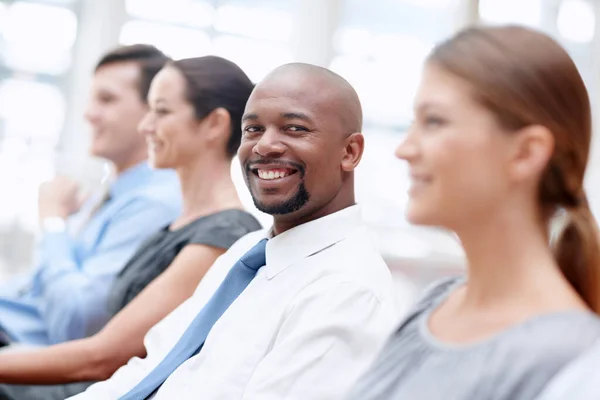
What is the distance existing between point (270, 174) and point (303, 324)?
1.09ft

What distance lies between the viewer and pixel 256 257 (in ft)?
5.28

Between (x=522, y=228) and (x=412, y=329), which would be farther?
(x=412, y=329)

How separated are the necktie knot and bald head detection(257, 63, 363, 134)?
26 centimetres

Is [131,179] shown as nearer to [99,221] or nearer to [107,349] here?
[99,221]

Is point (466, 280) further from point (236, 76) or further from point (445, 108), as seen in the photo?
point (236, 76)

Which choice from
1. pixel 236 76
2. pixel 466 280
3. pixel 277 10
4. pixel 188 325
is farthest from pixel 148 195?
pixel 277 10

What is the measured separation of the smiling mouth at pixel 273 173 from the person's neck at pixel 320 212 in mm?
68

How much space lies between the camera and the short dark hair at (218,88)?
2160 millimetres

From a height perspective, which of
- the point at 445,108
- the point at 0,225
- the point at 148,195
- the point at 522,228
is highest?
the point at 445,108

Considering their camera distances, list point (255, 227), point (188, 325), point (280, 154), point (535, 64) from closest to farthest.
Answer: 1. point (535, 64)
2. point (280, 154)
3. point (188, 325)
4. point (255, 227)

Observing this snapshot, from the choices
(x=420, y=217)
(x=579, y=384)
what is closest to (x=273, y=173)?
(x=420, y=217)

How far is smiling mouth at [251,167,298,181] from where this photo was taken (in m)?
1.55

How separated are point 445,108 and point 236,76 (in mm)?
1264

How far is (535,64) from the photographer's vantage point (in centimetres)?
93
